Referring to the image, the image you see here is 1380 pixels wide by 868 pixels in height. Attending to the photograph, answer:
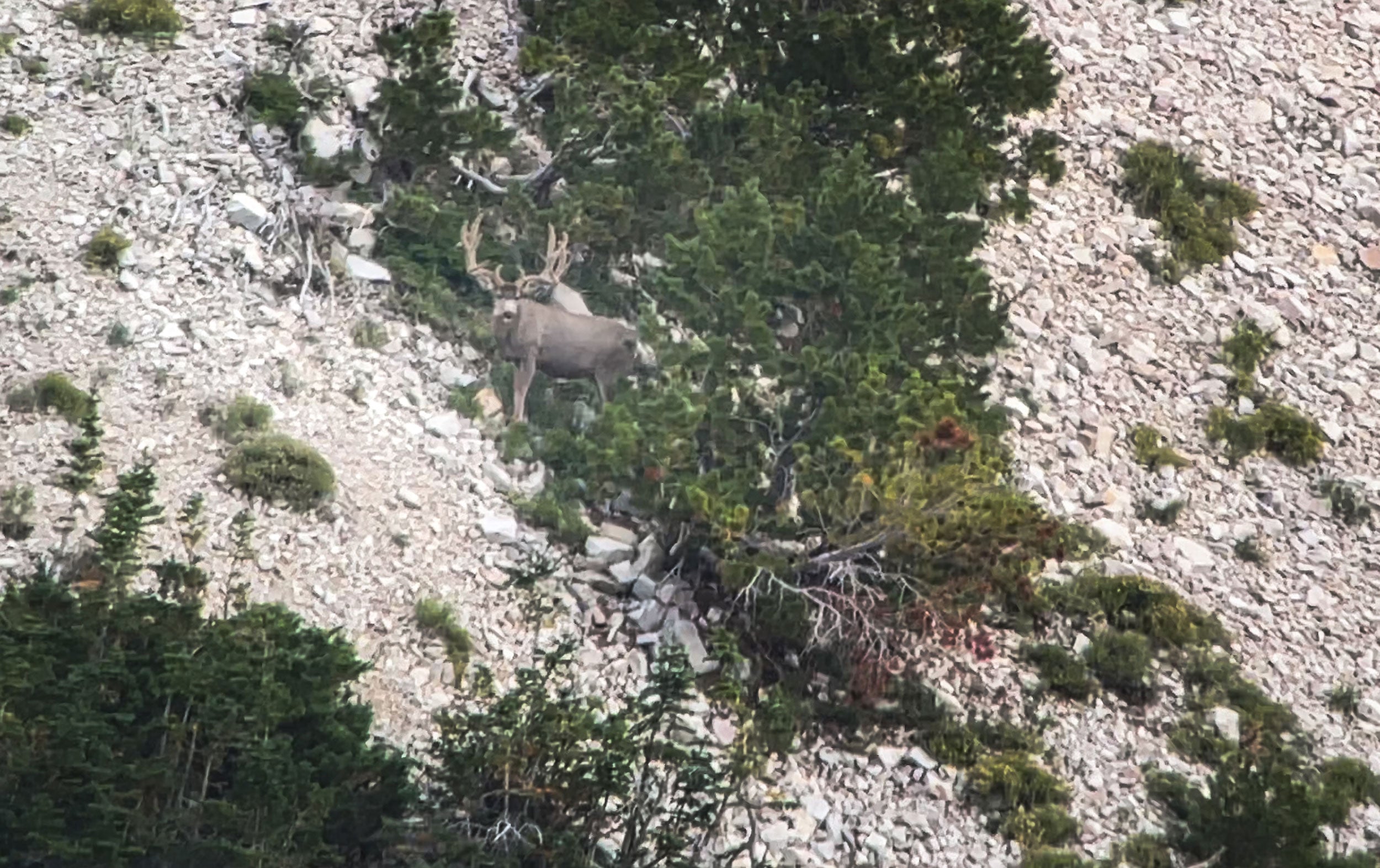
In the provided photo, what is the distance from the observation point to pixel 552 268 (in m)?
16.1

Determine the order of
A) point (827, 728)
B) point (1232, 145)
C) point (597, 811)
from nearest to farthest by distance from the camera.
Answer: point (597, 811) → point (827, 728) → point (1232, 145)

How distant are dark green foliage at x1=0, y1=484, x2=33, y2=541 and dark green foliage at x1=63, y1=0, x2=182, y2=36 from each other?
6838mm

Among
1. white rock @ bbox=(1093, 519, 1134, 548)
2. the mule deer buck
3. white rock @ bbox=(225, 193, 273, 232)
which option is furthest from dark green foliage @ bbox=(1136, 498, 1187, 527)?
white rock @ bbox=(225, 193, 273, 232)

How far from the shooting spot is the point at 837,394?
14516 millimetres

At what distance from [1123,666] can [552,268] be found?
220 inches

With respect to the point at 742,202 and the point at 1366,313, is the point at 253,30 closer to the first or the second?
the point at 742,202

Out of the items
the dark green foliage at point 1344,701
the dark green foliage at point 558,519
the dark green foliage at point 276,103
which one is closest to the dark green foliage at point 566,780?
the dark green foliage at point 558,519

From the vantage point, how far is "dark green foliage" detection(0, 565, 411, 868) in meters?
10.2

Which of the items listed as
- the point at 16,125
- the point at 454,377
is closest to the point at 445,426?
the point at 454,377

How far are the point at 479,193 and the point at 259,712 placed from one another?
293 inches

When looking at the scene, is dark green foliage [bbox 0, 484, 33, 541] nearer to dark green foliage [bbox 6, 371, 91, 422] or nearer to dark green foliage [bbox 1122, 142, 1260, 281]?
dark green foliage [bbox 6, 371, 91, 422]

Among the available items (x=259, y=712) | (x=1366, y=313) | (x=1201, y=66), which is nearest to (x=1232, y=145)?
(x=1201, y=66)

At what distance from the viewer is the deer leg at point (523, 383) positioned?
15.4 m

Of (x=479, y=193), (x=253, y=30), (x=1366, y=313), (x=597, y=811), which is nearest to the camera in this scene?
(x=597, y=811)
